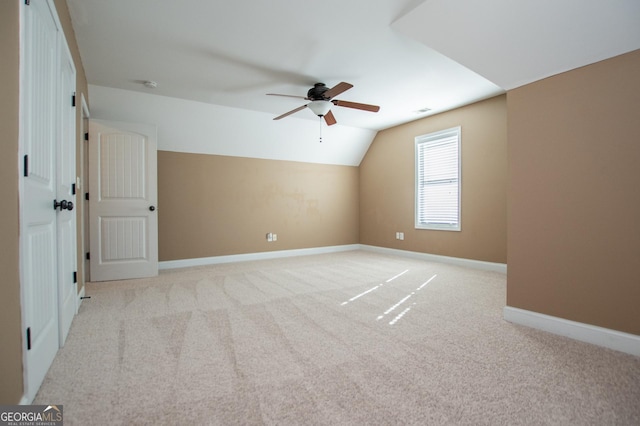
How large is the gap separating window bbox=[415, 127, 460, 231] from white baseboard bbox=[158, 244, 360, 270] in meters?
1.99

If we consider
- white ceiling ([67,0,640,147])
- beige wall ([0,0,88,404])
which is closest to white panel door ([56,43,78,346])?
white ceiling ([67,0,640,147])

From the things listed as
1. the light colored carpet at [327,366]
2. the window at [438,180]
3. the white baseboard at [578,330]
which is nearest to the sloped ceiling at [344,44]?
the window at [438,180]

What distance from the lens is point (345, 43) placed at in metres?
2.92

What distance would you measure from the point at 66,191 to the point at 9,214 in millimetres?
1304

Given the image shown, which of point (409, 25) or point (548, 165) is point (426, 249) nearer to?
point (548, 165)

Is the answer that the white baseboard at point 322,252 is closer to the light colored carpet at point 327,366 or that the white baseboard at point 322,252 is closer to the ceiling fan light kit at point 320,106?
the light colored carpet at point 327,366

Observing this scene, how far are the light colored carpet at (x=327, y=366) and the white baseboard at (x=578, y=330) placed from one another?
76mm

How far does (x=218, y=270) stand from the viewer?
188 inches

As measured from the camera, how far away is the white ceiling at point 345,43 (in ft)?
6.46

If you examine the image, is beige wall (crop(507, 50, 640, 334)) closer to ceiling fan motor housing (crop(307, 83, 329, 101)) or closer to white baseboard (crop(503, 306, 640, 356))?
white baseboard (crop(503, 306, 640, 356))

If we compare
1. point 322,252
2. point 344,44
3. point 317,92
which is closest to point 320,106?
point 317,92

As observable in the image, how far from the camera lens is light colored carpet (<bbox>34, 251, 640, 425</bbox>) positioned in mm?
1434

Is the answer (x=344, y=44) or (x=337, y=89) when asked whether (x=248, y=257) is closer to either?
(x=337, y=89)

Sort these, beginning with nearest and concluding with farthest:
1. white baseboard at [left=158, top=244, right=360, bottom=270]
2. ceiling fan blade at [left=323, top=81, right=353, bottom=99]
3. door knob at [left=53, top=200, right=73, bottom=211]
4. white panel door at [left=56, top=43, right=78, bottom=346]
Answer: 1. door knob at [left=53, top=200, right=73, bottom=211]
2. white panel door at [left=56, top=43, right=78, bottom=346]
3. ceiling fan blade at [left=323, top=81, right=353, bottom=99]
4. white baseboard at [left=158, top=244, right=360, bottom=270]
